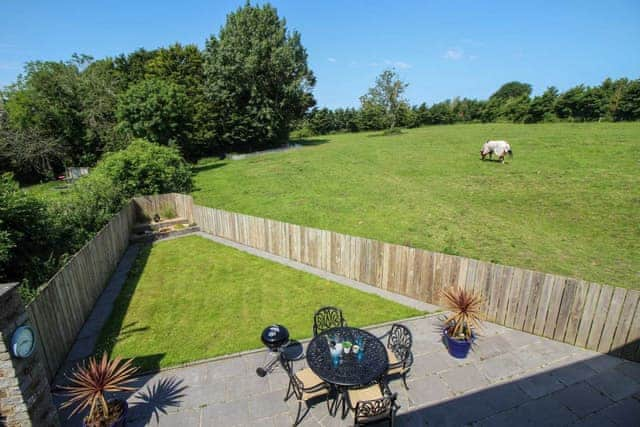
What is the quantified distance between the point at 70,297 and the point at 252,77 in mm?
30768

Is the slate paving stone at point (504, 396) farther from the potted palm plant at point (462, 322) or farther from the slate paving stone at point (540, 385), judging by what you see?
the potted palm plant at point (462, 322)

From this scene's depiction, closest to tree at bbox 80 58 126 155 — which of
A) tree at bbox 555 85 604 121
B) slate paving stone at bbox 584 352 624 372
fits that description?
slate paving stone at bbox 584 352 624 372

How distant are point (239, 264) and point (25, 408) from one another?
6.60 metres

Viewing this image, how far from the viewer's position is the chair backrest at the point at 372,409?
3.75 meters

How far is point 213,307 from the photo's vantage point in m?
7.73

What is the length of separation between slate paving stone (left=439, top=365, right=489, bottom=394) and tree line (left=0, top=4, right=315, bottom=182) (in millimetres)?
23016

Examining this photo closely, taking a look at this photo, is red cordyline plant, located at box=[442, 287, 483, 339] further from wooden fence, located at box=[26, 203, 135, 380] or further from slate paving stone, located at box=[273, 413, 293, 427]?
wooden fence, located at box=[26, 203, 135, 380]

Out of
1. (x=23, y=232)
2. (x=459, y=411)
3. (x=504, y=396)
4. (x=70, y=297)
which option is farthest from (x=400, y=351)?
(x=23, y=232)

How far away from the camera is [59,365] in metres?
5.64

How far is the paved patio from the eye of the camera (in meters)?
4.48

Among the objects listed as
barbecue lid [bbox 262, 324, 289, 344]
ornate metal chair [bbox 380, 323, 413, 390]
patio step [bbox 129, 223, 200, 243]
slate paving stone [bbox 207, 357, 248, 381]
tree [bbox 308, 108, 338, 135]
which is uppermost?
tree [bbox 308, 108, 338, 135]

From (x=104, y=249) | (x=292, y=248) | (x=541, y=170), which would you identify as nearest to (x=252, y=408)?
(x=292, y=248)

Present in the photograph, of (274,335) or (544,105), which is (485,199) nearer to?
(274,335)

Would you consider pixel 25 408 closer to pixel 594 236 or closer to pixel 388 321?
pixel 388 321
